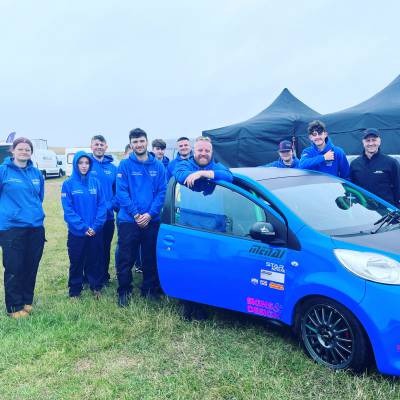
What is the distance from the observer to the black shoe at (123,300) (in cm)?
505

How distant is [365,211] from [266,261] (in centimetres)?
107

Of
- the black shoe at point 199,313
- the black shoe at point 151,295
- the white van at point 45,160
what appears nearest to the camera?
the black shoe at point 199,313

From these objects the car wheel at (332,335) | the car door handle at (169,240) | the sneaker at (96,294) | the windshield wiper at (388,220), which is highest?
the windshield wiper at (388,220)

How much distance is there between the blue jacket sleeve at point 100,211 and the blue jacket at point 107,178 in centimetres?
25

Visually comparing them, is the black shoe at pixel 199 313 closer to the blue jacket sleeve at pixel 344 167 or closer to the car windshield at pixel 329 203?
the car windshield at pixel 329 203

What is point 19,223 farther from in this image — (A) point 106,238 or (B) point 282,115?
(B) point 282,115

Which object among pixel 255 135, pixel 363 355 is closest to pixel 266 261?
pixel 363 355

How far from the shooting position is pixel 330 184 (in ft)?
14.4

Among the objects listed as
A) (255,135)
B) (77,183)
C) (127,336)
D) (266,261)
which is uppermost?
(255,135)

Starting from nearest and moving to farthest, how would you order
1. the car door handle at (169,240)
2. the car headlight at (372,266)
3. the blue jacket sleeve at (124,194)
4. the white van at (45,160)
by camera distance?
the car headlight at (372,266), the car door handle at (169,240), the blue jacket sleeve at (124,194), the white van at (45,160)

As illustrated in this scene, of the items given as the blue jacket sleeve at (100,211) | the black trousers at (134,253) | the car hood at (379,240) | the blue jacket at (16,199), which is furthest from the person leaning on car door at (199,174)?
the blue jacket at (16,199)

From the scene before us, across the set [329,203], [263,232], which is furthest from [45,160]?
[263,232]

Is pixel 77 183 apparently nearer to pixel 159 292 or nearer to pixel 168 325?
pixel 159 292

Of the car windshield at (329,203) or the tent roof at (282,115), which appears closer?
the car windshield at (329,203)
